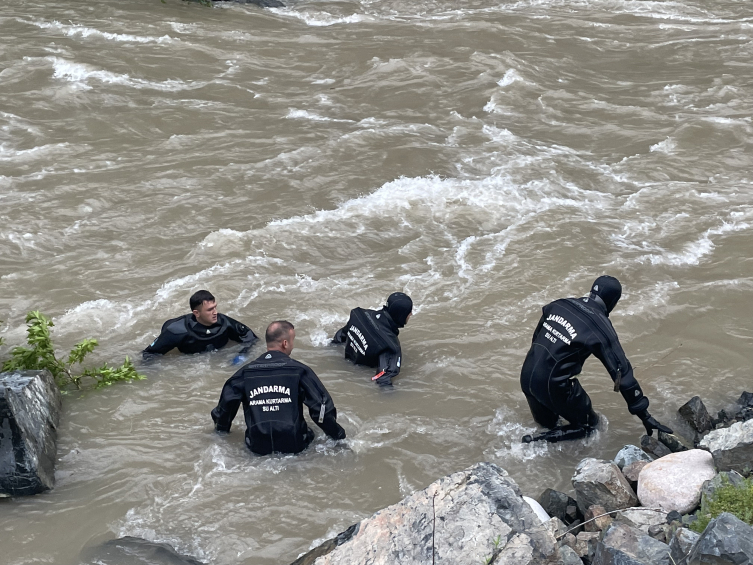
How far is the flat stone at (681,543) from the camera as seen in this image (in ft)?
13.7

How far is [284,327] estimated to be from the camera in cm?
625

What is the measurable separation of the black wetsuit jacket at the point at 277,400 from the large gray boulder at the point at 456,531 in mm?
1408

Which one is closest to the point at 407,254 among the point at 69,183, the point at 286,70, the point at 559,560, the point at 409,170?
the point at 409,170

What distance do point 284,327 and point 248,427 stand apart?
814 millimetres

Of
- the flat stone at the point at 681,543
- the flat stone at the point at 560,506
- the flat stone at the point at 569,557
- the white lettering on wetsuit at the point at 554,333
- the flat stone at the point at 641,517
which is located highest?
the white lettering on wetsuit at the point at 554,333

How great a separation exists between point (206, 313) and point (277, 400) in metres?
1.91

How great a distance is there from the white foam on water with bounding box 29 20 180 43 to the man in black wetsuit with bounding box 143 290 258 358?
11590 millimetres

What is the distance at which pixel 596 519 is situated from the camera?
5312 millimetres

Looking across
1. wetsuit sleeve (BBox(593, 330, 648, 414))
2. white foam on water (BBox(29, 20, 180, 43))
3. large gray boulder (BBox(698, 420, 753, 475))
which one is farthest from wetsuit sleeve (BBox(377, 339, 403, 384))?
white foam on water (BBox(29, 20, 180, 43))

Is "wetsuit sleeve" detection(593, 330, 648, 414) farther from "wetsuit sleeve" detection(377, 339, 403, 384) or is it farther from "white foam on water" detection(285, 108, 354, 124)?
"white foam on water" detection(285, 108, 354, 124)

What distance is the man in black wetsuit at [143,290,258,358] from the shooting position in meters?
7.67

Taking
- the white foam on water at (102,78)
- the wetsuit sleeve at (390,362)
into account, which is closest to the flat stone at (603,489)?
the wetsuit sleeve at (390,362)

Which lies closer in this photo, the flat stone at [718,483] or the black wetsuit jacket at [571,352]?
the flat stone at [718,483]

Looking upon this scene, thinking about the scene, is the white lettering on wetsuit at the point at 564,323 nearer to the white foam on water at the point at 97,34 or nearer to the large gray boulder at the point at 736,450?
the large gray boulder at the point at 736,450
